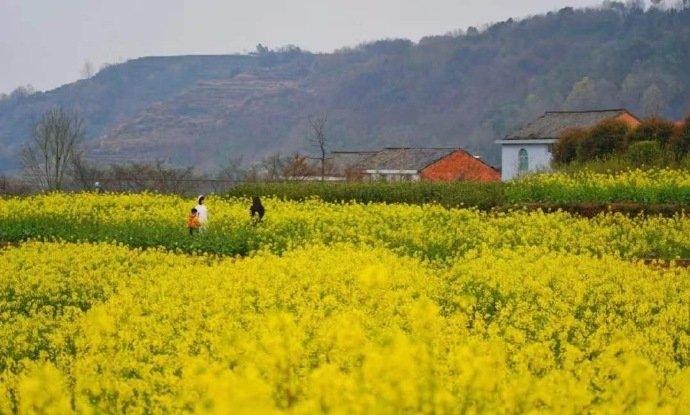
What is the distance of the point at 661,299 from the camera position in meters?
12.2

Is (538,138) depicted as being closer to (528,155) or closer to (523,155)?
(528,155)

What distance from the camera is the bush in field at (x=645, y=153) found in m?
32.2

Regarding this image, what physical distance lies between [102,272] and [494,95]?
108987mm

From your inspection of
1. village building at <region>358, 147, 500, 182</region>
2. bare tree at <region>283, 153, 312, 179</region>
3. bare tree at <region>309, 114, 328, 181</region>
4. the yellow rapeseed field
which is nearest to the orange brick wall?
village building at <region>358, 147, 500, 182</region>

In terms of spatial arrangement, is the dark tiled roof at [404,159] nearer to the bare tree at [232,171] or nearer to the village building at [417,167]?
the village building at [417,167]

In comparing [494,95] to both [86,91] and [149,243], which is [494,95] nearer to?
[86,91]

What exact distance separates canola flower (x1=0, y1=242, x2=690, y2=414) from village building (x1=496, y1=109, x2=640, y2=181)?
33930mm

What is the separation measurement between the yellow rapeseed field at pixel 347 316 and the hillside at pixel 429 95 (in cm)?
7626

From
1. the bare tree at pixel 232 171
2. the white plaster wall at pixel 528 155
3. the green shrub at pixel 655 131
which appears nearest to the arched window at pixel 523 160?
the white plaster wall at pixel 528 155

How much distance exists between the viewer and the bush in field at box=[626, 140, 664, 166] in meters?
32.2

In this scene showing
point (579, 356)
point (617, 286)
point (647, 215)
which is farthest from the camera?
point (647, 215)

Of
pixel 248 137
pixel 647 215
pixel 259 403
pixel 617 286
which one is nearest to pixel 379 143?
pixel 248 137

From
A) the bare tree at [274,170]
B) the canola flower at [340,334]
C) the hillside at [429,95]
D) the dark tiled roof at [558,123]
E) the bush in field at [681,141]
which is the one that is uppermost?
the hillside at [429,95]

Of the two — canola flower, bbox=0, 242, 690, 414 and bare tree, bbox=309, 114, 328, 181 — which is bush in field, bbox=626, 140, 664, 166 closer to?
bare tree, bbox=309, 114, 328, 181
